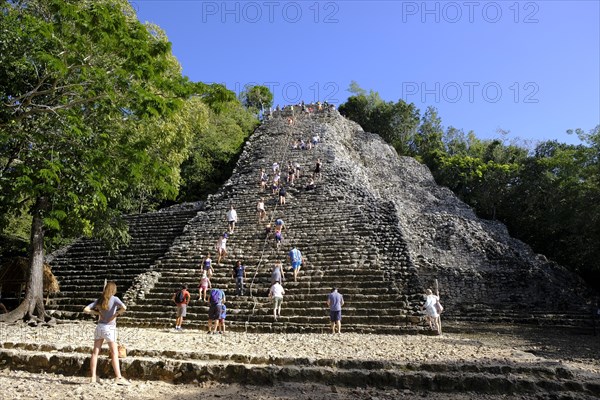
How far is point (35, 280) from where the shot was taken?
1030cm

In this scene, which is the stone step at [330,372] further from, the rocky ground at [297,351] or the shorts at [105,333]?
the shorts at [105,333]

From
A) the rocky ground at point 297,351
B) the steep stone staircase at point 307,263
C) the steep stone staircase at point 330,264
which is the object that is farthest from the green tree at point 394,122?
the rocky ground at point 297,351

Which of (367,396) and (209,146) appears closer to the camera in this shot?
(367,396)

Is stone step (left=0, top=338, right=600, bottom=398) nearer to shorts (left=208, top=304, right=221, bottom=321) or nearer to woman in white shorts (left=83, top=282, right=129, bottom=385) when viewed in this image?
woman in white shorts (left=83, top=282, right=129, bottom=385)

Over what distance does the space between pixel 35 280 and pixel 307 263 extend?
6.64m

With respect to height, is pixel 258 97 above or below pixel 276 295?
above

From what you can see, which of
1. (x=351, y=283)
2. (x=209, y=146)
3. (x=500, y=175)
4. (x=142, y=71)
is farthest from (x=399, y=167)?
(x=142, y=71)

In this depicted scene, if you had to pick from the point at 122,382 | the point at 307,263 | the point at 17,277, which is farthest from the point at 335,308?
the point at 17,277

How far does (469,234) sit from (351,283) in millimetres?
9442

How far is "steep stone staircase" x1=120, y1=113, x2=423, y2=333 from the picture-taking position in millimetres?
9998

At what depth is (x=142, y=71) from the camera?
7691mm

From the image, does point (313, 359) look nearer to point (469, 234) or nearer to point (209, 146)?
point (469, 234)

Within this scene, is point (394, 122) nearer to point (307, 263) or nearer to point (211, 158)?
point (211, 158)

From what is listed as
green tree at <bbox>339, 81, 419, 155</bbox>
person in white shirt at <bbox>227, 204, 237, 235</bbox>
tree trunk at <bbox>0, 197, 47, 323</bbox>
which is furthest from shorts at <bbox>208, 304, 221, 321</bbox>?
green tree at <bbox>339, 81, 419, 155</bbox>
